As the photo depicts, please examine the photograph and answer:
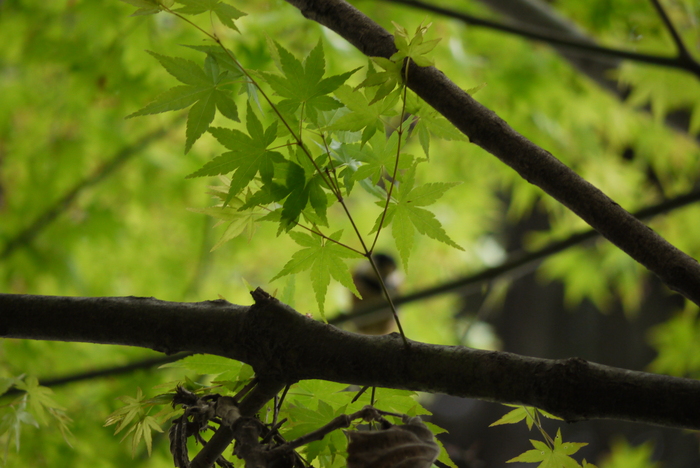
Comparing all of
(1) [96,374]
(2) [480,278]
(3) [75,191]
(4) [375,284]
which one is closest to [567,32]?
(2) [480,278]

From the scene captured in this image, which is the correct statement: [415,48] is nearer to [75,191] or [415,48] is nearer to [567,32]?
[567,32]

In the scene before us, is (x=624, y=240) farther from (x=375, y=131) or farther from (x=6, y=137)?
(x=6, y=137)

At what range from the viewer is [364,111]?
422 mm

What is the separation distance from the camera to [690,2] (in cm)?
118

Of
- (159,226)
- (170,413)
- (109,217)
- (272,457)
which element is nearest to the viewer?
(272,457)

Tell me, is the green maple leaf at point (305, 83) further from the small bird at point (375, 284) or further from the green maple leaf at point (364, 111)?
the small bird at point (375, 284)

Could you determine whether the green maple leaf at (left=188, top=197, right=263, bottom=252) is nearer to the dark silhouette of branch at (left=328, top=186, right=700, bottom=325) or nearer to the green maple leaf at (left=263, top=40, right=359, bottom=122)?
the green maple leaf at (left=263, top=40, right=359, bottom=122)

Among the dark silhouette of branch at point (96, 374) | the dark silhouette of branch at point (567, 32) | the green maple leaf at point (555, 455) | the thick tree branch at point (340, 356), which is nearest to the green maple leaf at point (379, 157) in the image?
the thick tree branch at point (340, 356)

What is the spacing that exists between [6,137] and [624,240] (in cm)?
215

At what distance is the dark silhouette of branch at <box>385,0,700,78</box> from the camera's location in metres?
0.85

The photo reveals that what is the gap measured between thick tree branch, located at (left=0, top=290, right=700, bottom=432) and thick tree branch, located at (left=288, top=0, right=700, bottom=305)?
8 centimetres

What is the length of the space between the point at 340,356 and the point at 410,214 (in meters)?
0.14

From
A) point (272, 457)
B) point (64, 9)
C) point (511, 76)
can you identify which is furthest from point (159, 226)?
point (272, 457)

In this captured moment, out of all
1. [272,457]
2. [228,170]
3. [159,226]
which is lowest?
[272,457]
